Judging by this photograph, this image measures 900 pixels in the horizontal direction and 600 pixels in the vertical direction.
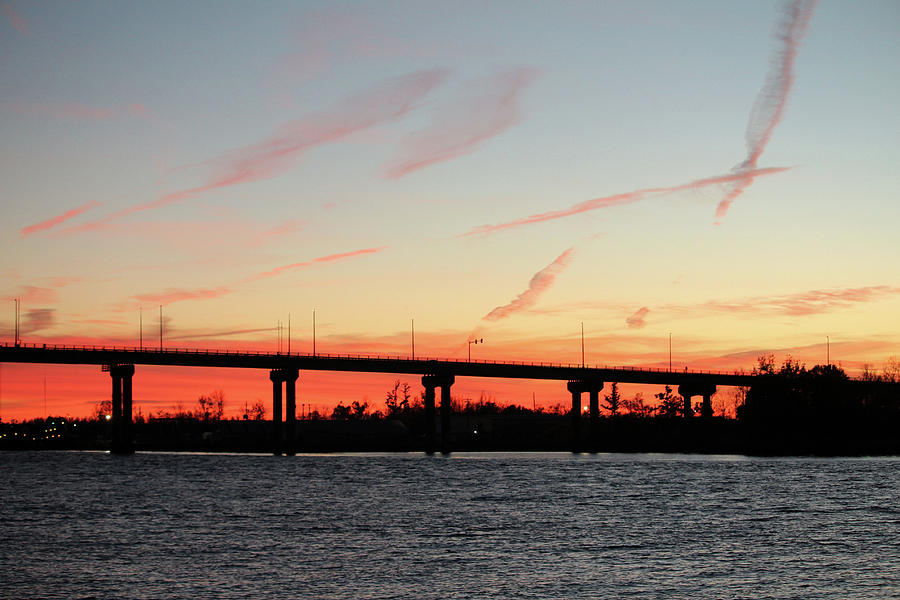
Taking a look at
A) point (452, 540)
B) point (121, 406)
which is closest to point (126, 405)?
point (121, 406)

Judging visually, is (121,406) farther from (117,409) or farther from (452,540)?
(452,540)

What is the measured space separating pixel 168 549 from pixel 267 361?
14622 cm

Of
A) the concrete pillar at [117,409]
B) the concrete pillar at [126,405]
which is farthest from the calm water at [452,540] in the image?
the concrete pillar at [117,409]

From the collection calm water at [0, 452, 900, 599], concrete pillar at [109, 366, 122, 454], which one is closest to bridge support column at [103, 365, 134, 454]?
concrete pillar at [109, 366, 122, 454]

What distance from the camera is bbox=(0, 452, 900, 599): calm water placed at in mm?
38656

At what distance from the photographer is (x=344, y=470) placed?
132625 mm

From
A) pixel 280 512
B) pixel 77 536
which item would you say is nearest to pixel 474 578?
pixel 77 536

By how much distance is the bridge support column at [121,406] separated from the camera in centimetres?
18362

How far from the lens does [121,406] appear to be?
188625 millimetres

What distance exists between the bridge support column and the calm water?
85.5 m

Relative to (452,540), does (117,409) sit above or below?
above

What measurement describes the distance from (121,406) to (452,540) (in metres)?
148

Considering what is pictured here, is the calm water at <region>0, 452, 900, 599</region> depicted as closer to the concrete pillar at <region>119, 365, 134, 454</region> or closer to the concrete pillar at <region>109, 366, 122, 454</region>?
the concrete pillar at <region>119, 365, 134, 454</region>

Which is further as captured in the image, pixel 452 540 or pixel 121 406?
pixel 121 406
